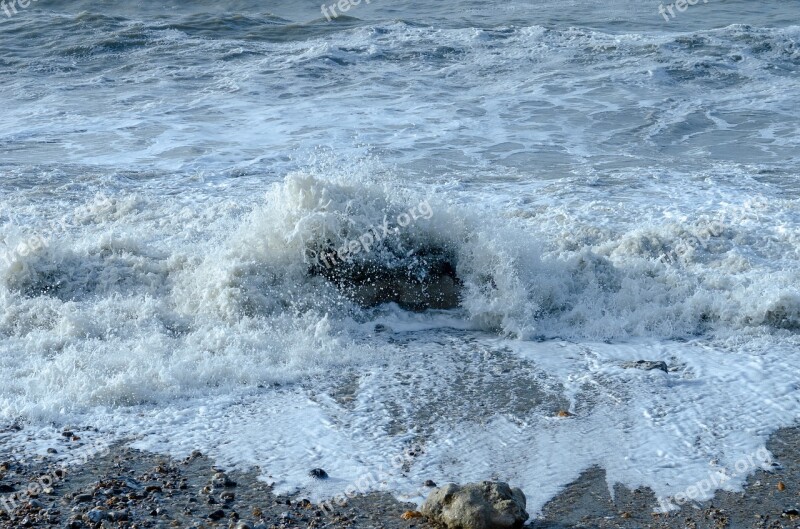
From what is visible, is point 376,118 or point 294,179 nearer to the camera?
point 294,179

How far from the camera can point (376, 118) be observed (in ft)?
43.9

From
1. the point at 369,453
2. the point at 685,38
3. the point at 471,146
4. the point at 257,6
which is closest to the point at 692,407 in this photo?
the point at 369,453

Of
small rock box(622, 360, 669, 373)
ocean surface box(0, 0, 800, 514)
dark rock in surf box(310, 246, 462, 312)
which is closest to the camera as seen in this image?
ocean surface box(0, 0, 800, 514)

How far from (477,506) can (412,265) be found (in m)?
3.45

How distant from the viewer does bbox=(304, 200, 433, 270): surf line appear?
23.4 feet

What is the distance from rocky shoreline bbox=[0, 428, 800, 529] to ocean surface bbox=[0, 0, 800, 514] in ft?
0.39

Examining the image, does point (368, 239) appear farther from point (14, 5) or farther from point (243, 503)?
point (14, 5)

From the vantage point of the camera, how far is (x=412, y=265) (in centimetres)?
725

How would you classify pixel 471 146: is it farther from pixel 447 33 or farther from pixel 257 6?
pixel 257 6

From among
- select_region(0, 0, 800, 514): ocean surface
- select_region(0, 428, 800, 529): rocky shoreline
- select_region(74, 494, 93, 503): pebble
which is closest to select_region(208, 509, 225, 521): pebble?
select_region(0, 428, 800, 529): rocky shoreline

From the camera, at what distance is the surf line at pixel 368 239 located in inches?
281

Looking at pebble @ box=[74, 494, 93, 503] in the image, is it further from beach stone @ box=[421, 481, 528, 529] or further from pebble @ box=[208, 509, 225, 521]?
beach stone @ box=[421, 481, 528, 529]

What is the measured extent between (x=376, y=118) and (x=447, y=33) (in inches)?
305

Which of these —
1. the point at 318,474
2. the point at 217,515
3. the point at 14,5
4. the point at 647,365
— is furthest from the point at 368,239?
the point at 14,5
